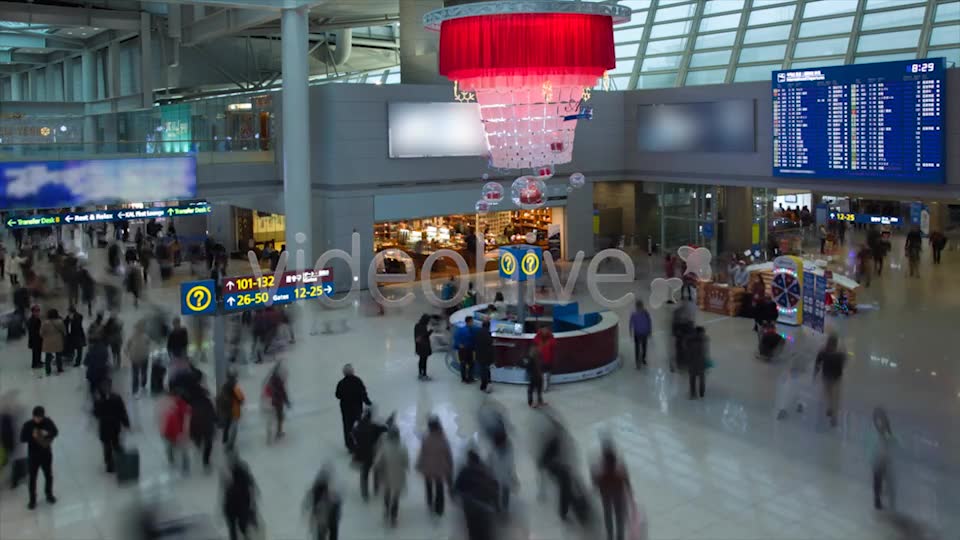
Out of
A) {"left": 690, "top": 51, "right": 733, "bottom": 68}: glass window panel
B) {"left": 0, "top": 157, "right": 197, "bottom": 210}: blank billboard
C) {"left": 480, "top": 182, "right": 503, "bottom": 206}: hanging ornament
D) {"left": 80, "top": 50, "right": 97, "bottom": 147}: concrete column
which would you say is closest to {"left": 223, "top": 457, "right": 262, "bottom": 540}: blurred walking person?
{"left": 480, "top": 182, "right": 503, "bottom": 206}: hanging ornament

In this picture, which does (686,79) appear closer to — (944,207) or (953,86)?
(953,86)

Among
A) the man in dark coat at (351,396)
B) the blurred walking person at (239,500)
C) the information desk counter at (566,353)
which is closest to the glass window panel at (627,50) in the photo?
the information desk counter at (566,353)

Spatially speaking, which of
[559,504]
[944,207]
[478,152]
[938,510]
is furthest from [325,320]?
[944,207]

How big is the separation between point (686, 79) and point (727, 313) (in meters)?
11.0

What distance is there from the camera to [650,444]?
1102 centimetres

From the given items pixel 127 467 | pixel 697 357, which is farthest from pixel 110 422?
pixel 697 357

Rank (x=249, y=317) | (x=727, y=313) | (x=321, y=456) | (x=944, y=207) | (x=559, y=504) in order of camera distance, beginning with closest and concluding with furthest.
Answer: (x=559, y=504)
(x=321, y=456)
(x=249, y=317)
(x=727, y=313)
(x=944, y=207)

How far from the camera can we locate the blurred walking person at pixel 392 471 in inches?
339

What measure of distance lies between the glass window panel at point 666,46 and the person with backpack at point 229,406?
71.4 feet

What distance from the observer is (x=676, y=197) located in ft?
92.9

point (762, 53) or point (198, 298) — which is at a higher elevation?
point (762, 53)

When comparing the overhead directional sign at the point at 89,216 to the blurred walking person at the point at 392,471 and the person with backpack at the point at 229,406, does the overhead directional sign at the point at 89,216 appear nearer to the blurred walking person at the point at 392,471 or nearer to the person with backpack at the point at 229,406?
the person with backpack at the point at 229,406

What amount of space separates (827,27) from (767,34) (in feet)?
6.30

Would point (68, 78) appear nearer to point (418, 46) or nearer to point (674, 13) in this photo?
point (418, 46)
